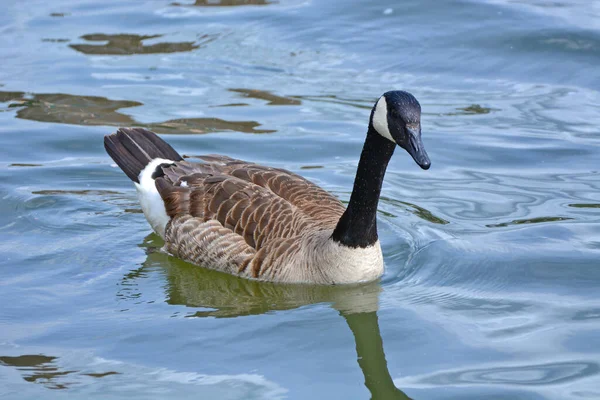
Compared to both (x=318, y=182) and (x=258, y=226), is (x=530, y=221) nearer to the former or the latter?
(x=318, y=182)

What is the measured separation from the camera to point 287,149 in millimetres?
11836

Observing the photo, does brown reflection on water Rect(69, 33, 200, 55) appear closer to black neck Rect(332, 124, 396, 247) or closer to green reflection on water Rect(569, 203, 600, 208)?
green reflection on water Rect(569, 203, 600, 208)

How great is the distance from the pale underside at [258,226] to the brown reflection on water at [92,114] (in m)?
3.41

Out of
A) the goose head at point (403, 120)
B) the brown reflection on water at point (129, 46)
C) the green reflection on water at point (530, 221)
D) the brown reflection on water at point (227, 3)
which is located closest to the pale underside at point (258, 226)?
the goose head at point (403, 120)

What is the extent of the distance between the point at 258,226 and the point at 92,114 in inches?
213

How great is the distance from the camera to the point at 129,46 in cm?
1600

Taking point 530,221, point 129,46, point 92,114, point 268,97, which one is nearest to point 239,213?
Answer: point 530,221

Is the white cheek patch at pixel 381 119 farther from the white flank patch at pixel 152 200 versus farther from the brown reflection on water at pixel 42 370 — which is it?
the brown reflection on water at pixel 42 370

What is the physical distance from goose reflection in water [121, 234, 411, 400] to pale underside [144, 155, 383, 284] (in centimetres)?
9

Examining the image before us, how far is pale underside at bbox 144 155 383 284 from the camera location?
824 centimetres

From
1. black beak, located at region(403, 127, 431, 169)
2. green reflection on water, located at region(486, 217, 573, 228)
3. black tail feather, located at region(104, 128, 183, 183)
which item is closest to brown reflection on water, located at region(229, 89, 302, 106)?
black tail feather, located at region(104, 128, 183, 183)

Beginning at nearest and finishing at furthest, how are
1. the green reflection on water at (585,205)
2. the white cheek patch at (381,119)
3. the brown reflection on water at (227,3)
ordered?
the white cheek patch at (381,119), the green reflection on water at (585,205), the brown reflection on water at (227,3)

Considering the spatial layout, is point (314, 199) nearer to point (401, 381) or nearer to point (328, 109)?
point (401, 381)

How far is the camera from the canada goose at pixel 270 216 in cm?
798
